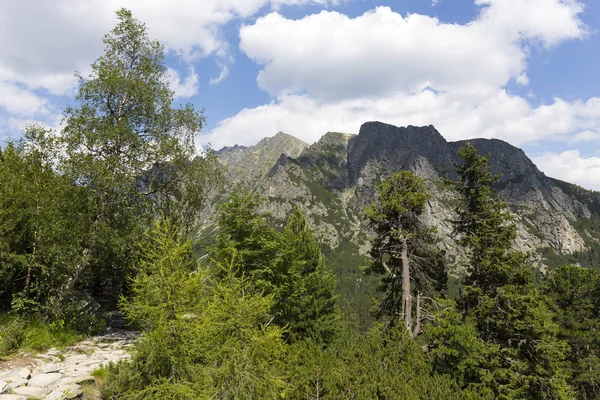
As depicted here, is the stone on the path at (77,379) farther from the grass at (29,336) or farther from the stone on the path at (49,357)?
the grass at (29,336)

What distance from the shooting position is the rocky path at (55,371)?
8172 mm

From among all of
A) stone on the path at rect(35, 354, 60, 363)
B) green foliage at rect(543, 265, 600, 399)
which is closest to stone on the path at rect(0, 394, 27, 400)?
stone on the path at rect(35, 354, 60, 363)

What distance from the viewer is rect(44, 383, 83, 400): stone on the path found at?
816cm

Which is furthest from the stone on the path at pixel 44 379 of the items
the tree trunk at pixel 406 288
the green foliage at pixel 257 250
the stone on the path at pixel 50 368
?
the tree trunk at pixel 406 288

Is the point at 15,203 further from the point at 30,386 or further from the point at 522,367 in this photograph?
the point at 522,367

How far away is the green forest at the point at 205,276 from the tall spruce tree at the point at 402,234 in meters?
0.09

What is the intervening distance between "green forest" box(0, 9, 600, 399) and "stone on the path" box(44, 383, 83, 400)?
648 millimetres

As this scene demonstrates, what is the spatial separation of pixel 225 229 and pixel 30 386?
10.1 metres

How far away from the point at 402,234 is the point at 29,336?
57.9 feet

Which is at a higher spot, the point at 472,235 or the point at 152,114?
the point at 152,114

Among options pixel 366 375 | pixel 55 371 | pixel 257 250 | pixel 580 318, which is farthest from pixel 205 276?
pixel 580 318

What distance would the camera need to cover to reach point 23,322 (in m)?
12.4

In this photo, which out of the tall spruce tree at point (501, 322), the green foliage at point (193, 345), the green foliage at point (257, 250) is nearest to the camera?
the green foliage at point (193, 345)

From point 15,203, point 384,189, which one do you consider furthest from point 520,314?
point 15,203
